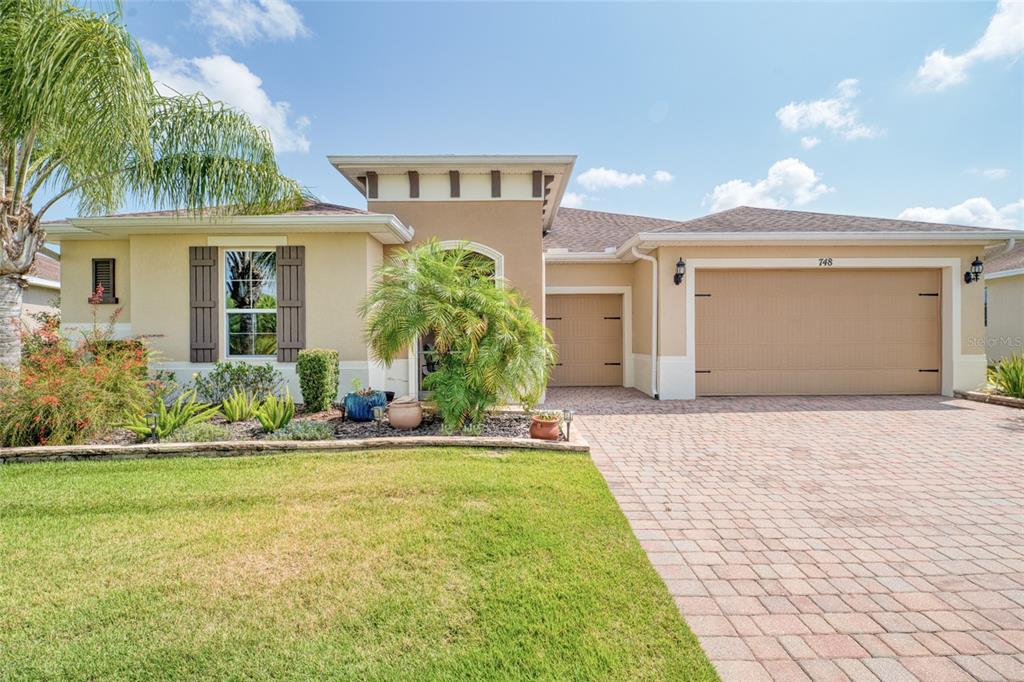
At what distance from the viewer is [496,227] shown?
30.3 ft

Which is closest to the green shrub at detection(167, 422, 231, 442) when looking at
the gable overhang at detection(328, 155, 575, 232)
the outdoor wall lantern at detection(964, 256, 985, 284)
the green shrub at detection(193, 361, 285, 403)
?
the green shrub at detection(193, 361, 285, 403)

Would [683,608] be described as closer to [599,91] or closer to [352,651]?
[352,651]

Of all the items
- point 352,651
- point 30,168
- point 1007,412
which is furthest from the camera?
point 1007,412

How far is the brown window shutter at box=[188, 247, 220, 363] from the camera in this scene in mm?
8242

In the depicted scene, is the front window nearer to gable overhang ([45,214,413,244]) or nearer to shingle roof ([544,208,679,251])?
gable overhang ([45,214,413,244])

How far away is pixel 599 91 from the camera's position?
11.3m

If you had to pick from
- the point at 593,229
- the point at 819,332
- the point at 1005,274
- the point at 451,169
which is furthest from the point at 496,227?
the point at 1005,274

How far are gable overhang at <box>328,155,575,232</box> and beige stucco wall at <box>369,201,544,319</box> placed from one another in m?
0.15

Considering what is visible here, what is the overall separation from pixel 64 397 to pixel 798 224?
44.5ft

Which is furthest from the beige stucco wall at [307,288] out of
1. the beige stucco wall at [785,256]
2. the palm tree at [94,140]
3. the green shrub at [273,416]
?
the beige stucco wall at [785,256]

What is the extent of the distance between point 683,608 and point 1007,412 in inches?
389

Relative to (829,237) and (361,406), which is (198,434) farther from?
(829,237)

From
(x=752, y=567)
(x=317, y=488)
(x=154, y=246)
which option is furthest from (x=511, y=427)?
(x=154, y=246)

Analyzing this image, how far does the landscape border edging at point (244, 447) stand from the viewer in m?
5.11
